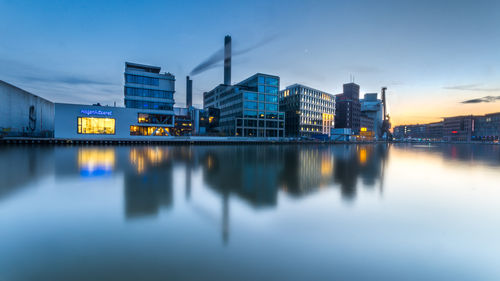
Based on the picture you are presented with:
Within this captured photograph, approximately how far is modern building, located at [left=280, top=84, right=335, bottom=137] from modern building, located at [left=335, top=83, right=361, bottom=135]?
3637cm

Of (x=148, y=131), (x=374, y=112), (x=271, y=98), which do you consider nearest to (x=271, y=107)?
(x=271, y=98)

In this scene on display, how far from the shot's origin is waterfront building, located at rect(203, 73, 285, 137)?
281ft

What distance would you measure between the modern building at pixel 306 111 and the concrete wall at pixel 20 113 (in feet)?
315

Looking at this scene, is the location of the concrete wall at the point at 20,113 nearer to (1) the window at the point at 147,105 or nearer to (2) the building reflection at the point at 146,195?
(1) the window at the point at 147,105

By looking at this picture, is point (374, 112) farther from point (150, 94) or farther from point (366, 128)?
point (150, 94)

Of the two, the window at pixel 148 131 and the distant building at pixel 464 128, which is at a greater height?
the distant building at pixel 464 128

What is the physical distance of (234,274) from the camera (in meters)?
3.77

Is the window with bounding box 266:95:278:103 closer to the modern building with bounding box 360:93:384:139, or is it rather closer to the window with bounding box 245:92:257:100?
the window with bounding box 245:92:257:100

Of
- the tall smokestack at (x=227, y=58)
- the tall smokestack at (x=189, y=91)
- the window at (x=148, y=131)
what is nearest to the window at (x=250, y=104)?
the tall smokestack at (x=227, y=58)

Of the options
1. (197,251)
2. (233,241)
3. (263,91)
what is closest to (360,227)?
(233,241)

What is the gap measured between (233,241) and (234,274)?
1335mm

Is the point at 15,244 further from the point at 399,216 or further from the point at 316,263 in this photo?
the point at 399,216

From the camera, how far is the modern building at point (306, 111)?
347 ft

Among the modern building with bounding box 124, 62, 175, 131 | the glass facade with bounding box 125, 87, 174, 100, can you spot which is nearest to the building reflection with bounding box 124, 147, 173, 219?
the modern building with bounding box 124, 62, 175, 131
